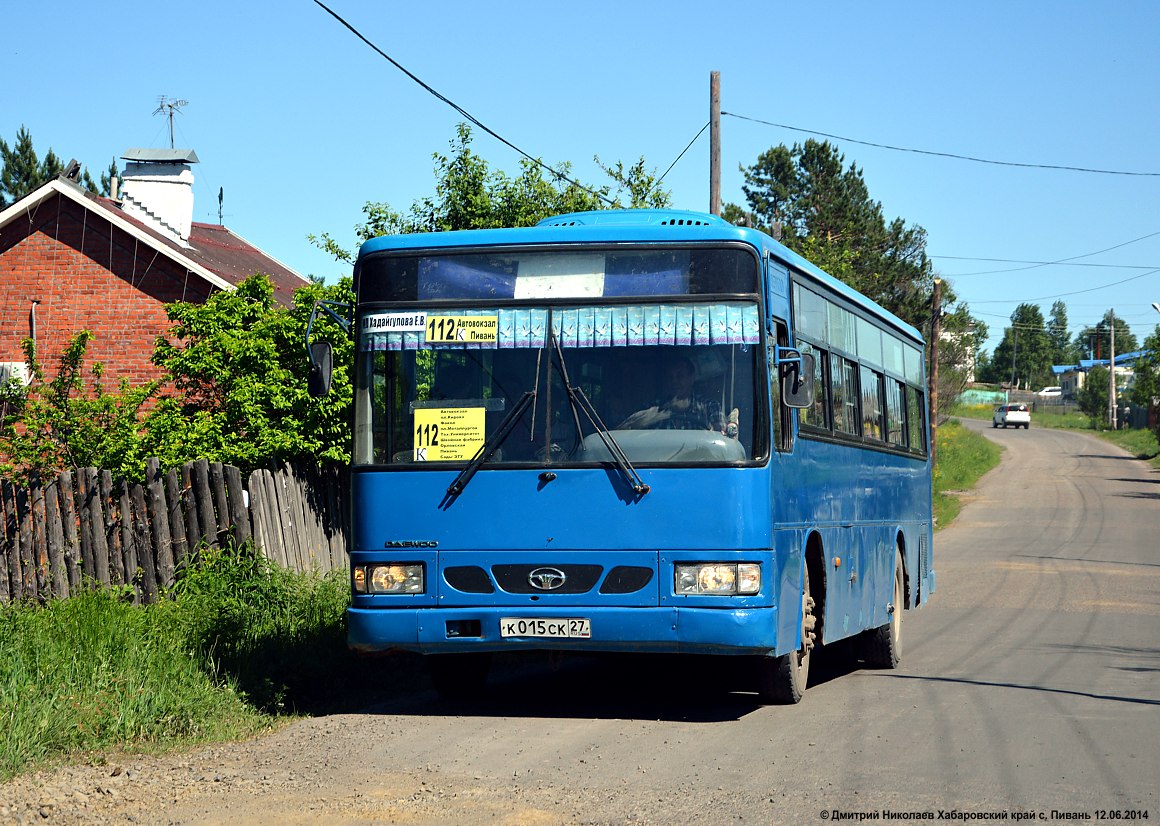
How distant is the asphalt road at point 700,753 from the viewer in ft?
20.6

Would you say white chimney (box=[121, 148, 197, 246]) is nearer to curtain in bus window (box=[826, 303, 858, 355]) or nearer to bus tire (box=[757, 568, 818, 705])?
curtain in bus window (box=[826, 303, 858, 355])

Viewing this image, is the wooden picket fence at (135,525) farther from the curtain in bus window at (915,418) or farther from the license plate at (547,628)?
the curtain in bus window at (915,418)

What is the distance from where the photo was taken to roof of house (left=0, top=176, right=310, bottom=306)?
22234 mm

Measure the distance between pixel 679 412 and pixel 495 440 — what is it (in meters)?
1.12

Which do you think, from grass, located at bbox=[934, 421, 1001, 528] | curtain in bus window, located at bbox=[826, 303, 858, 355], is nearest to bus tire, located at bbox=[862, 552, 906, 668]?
curtain in bus window, located at bbox=[826, 303, 858, 355]

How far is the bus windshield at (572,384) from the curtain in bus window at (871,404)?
12.7 feet

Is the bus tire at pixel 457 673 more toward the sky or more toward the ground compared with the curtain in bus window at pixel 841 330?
more toward the ground

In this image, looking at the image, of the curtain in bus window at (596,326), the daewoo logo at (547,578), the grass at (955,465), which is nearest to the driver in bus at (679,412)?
the curtain in bus window at (596,326)

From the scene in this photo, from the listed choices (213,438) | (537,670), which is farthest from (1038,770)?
(213,438)

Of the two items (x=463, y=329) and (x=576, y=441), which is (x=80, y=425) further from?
(x=576, y=441)

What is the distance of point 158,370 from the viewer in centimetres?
2259

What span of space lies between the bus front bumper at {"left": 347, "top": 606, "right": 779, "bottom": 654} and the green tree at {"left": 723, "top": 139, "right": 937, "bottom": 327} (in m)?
61.4

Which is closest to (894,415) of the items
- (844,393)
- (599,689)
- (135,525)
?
(844,393)

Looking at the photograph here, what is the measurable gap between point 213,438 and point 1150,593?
13.8 metres
